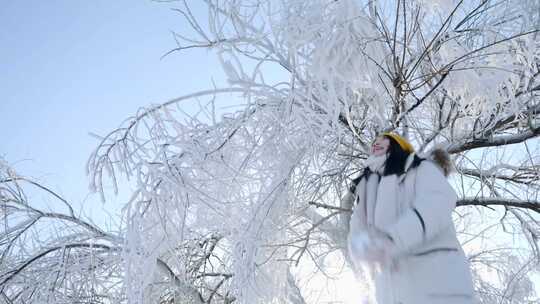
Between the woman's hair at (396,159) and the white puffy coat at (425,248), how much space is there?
0.07 m

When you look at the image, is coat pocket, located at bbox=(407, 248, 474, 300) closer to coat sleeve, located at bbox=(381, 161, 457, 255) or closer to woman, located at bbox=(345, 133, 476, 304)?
woman, located at bbox=(345, 133, 476, 304)

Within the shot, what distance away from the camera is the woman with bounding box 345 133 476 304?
2039 mm

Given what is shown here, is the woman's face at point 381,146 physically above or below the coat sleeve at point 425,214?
above

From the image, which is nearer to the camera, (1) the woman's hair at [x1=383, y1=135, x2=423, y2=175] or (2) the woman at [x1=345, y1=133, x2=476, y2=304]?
(2) the woman at [x1=345, y1=133, x2=476, y2=304]

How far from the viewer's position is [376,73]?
2.92 meters

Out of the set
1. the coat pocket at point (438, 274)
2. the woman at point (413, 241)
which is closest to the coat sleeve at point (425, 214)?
the woman at point (413, 241)

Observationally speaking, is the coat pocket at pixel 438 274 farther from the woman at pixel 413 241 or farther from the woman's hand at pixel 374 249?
the woman's hand at pixel 374 249

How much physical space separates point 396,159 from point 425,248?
0.45m

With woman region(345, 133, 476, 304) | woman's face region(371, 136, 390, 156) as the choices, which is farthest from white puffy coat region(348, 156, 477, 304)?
woman's face region(371, 136, 390, 156)

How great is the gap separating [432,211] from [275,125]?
1.21m

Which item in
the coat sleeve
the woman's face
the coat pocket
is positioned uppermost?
the woman's face

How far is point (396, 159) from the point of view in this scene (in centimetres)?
234

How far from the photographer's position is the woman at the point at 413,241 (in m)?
2.04

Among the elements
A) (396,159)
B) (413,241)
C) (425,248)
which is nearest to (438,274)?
(425,248)
